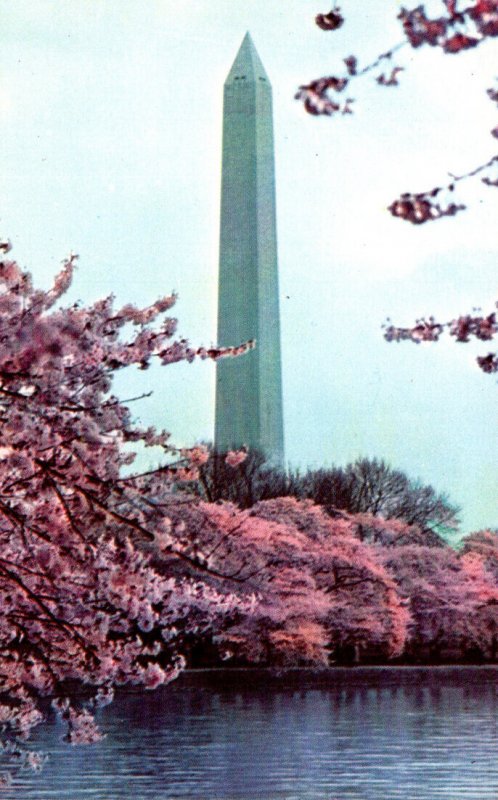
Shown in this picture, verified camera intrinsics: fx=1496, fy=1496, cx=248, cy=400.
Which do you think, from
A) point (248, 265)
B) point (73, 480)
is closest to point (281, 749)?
point (73, 480)

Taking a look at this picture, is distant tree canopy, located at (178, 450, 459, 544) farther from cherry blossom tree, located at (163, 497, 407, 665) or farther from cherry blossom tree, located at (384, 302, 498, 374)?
cherry blossom tree, located at (384, 302, 498, 374)

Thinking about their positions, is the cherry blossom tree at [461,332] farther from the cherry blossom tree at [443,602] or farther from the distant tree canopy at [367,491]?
the distant tree canopy at [367,491]

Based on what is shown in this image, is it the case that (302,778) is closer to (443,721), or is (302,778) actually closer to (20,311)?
(443,721)

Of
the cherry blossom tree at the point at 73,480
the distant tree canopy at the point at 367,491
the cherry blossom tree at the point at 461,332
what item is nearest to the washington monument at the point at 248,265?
the distant tree canopy at the point at 367,491

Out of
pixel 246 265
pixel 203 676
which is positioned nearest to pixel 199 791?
pixel 203 676

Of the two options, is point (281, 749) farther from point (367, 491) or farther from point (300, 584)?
point (367, 491)
